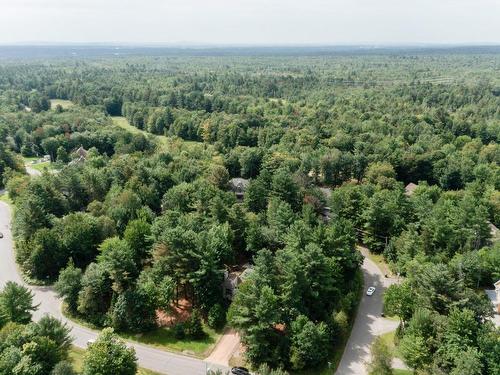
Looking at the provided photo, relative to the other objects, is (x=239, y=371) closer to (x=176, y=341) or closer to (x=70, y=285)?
(x=176, y=341)

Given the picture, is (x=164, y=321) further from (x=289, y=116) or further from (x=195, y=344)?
(x=289, y=116)

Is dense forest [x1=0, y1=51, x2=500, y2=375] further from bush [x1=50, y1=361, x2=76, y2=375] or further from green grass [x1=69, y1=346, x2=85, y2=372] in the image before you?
bush [x1=50, y1=361, x2=76, y2=375]

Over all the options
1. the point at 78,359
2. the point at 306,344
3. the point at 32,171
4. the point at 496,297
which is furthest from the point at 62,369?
the point at 32,171

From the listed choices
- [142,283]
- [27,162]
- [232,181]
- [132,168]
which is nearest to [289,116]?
[232,181]

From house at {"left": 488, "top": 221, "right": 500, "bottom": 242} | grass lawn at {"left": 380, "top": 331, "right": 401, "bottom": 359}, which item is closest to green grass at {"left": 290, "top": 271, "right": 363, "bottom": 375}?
grass lawn at {"left": 380, "top": 331, "right": 401, "bottom": 359}

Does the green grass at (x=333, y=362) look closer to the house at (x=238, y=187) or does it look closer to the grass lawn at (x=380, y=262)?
the grass lawn at (x=380, y=262)

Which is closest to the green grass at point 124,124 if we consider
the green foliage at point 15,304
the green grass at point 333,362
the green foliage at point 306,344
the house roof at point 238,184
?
the house roof at point 238,184
